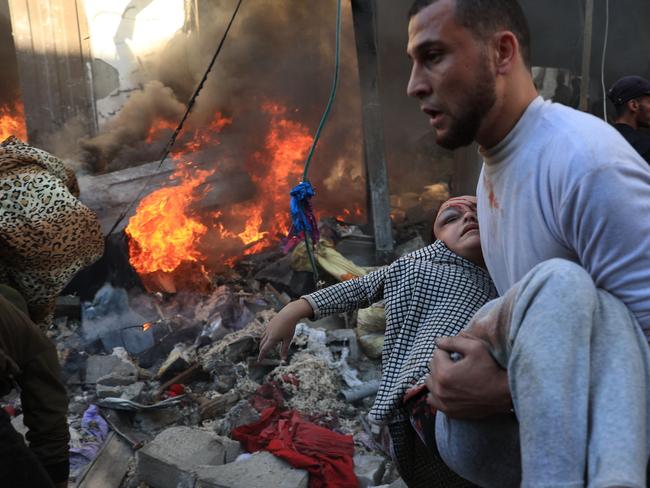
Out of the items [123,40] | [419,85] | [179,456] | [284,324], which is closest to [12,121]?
[123,40]

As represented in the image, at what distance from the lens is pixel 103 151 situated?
994 cm

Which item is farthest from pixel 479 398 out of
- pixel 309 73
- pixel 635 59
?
pixel 309 73

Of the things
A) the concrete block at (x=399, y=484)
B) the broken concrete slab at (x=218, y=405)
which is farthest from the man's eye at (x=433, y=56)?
the broken concrete slab at (x=218, y=405)

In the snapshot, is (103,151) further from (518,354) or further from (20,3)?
(518,354)

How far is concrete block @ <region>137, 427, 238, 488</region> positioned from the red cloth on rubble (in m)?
0.27

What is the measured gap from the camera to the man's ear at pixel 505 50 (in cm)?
190

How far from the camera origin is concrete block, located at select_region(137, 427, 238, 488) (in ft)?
13.6

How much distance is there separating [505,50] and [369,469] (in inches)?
128

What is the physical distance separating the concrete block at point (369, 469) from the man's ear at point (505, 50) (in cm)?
315

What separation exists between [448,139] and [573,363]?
0.90 meters

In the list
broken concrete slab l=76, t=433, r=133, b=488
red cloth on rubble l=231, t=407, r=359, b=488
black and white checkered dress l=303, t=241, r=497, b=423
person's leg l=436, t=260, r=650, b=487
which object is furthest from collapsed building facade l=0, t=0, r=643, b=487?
person's leg l=436, t=260, r=650, b=487

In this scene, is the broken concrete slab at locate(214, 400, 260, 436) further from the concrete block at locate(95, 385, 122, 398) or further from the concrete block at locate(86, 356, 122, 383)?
the concrete block at locate(86, 356, 122, 383)

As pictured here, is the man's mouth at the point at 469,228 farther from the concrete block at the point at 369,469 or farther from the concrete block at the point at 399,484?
the concrete block at the point at 369,469

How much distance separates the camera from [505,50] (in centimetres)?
191
